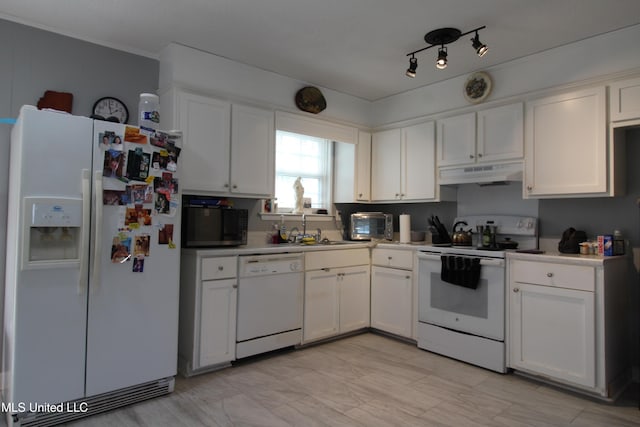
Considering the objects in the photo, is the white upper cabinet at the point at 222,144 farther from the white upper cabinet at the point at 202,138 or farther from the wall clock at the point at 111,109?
the wall clock at the point at 111,109

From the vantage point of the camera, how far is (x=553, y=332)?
282cm

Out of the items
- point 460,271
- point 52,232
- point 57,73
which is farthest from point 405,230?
point 57,73

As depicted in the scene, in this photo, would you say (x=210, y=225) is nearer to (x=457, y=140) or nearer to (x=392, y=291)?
(x=392, y=291)

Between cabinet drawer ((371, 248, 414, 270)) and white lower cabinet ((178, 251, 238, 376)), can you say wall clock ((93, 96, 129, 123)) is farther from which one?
cabinet drawer ((371, 248, 414, 270))

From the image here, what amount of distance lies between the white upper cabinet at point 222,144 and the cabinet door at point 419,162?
4.67ft

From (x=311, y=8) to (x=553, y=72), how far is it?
6.51 feet

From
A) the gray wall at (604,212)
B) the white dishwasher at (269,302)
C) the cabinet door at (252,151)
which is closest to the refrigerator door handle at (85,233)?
the white dishwasher at (269,302)

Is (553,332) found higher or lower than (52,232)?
lower

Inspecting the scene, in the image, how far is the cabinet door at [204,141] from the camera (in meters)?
3.15

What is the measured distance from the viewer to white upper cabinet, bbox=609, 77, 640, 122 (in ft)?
8.89

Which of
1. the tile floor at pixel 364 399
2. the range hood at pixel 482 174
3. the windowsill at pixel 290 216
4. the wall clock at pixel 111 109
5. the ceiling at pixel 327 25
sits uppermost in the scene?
the ceiling at pixel 327 25

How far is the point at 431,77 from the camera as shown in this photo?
3826 millimetres

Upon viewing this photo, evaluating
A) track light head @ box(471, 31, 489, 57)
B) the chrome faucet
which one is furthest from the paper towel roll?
track light head @ box(471, 31, 489, 57)

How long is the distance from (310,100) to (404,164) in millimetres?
1176
